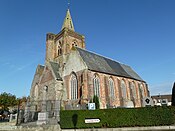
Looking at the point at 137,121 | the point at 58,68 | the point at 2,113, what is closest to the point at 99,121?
the point at 137,121

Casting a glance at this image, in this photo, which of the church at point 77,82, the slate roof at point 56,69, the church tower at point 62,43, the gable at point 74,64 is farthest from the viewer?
the church tower at point 62,43

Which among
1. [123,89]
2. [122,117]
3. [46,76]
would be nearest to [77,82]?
[46,76]

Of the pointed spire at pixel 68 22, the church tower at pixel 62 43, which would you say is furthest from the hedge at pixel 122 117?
the pointed spire at pixel 68 22

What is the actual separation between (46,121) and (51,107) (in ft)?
9.40

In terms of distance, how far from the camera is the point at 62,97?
1209 inches

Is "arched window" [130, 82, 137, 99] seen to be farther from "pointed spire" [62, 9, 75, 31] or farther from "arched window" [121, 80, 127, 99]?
"pointed spire" [62, 9, 75, 31]

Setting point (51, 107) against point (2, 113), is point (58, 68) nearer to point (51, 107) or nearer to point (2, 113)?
point (51, 107)

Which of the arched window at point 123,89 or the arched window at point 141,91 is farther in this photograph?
the arched window at point 141,91

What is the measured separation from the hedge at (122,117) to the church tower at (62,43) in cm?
2081

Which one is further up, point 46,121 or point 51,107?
point 51,107

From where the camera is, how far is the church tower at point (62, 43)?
1528 inches

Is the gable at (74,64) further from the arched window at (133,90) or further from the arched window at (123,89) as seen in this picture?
the arched window at (133,90)

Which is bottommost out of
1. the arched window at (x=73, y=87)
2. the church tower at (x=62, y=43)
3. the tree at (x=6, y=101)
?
the tree at (x=6, y=101)

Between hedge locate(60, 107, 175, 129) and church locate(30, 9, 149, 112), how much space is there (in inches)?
163
